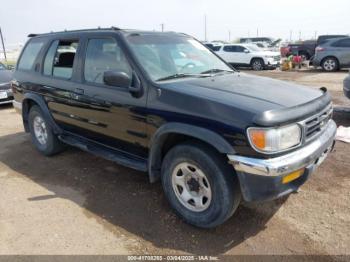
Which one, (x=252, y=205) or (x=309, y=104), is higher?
(x=309, y=104)

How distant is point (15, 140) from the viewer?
21.0 feet

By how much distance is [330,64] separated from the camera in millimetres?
17016

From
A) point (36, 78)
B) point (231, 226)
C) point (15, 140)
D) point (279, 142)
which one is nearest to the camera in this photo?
point (279, 142)

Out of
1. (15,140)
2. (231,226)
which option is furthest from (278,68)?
(231,226)

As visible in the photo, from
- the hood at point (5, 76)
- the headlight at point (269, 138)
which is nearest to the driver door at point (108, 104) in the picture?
the headlight at point (269, 138)

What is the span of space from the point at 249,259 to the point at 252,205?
90 cm

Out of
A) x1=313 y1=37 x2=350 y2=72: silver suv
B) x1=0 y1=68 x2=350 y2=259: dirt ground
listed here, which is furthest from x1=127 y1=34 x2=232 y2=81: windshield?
x1=313 y1=37 x2=350 y2=72: silver suv

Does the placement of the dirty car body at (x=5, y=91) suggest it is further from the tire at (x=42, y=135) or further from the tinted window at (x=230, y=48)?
the tinted window at (x=230, y=48)

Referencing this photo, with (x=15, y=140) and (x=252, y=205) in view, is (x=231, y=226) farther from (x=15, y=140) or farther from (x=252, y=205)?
(x=15, y=140)

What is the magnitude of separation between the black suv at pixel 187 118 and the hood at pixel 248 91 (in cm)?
1

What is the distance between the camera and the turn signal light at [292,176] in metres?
2.80

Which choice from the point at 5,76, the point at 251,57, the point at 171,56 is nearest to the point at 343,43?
the point at 251,57

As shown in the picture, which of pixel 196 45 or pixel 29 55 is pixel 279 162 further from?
pixel 29 55

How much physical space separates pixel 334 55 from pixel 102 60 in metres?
15.7
